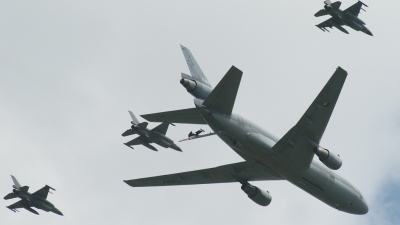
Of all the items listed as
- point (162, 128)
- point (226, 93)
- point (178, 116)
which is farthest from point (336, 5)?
point (178, 116)

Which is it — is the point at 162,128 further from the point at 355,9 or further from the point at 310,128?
the point at 355,9

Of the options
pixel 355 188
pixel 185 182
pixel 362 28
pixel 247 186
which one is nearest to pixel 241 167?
pixel 247 186

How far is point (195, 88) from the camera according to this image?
1369 inches

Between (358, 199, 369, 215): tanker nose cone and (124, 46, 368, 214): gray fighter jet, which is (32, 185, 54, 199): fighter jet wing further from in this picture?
(358, 199, 369, 215): tanker nose cone

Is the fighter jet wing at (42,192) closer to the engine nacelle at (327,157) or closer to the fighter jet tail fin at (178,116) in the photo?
the fighter jet tail fin at (178,116)

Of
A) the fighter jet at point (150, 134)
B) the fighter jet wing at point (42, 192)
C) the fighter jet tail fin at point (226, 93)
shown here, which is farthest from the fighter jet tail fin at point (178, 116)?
the fighter jet wing at point (42, 192)

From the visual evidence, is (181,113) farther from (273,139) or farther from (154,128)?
(154,128)

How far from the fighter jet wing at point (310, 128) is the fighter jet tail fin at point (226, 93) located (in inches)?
156

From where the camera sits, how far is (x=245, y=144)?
34375mm

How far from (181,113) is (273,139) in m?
5.82

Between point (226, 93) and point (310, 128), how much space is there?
5.33 meters

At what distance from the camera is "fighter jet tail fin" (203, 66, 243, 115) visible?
31.1m

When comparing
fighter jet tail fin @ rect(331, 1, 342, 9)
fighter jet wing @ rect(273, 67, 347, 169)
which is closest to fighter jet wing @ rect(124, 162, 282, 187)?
fighter jet wing @ rect(273, 67, 347, 169)

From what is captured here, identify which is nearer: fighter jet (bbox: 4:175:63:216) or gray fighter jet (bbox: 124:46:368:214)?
gray fighter jet (bbox: 124:46:368:214)
